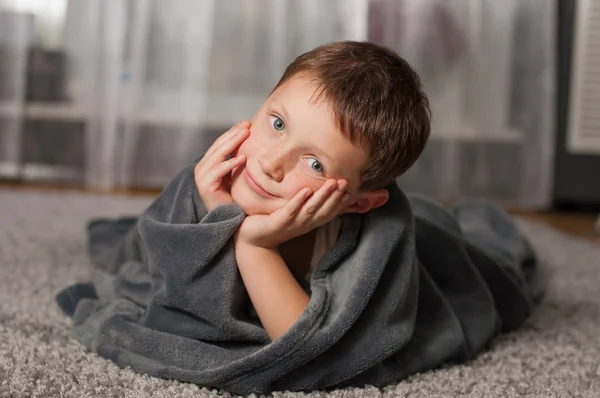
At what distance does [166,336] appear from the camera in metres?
0.88

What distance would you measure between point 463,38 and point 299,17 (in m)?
0.53

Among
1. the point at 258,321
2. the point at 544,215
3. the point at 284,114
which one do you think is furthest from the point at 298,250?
the point at 544,215

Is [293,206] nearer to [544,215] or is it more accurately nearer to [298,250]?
[298,250]

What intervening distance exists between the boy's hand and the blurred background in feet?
5.51

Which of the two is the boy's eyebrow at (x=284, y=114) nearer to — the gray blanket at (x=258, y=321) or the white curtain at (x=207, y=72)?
the gray blanket at (x=258, y=321)

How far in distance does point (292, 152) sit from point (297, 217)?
0.23 feet

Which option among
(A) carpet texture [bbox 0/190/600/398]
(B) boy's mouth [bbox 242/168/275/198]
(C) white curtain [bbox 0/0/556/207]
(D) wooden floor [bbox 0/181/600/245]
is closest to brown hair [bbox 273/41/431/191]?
(B) boy's mouth [bbox 242/168/275/198]

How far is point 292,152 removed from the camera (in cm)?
80

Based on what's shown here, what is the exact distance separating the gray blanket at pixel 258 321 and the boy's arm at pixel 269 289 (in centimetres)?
2

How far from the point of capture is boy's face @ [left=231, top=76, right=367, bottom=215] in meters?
0.80

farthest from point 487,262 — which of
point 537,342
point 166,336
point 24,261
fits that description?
point 24,261

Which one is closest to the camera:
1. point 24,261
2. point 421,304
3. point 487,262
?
point 421,304

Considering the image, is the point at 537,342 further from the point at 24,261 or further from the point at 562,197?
the point at 562,197

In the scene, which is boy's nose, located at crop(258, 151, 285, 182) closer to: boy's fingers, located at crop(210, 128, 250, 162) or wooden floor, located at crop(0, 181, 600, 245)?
boy's fingers, located at crop(210, 128, 250, 162)
